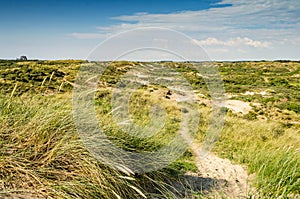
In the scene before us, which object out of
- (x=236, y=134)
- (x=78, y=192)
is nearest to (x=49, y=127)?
(x=78, y=192)

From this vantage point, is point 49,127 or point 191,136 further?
point 191,136

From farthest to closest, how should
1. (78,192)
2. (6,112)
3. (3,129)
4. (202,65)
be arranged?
(202,65) < (6,112) < (3,129) < (78,192)

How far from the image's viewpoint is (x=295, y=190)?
10.6 feet

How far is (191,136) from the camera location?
23.4 feet

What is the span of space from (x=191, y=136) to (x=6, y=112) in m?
4.27

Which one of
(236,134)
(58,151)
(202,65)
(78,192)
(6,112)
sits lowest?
(236,134)

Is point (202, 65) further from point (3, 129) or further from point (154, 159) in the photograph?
point (3, 129)

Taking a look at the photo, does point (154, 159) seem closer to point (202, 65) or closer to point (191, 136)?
point (202, 65)

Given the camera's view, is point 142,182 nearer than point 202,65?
Yes

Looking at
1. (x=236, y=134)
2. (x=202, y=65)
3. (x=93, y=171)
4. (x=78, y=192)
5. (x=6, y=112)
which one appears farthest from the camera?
(x=236, y=134)

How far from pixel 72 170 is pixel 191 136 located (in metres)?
4.28

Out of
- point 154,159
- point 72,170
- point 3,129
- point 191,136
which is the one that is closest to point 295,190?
point 154,159

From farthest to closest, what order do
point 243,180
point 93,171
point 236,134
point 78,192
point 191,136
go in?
point 236,134 → point 191,136 → point 243,180 → point 93,171 → point 78,192

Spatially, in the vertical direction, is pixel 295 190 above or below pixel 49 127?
below
